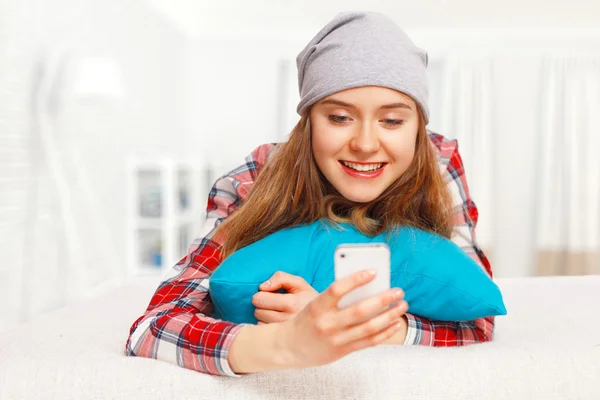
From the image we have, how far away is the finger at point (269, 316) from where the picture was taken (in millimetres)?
950

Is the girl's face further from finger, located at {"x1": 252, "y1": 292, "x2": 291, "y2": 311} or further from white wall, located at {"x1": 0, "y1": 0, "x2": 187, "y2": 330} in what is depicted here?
white wall, located at {"x1": 0, "y1": 0, "x2": 187, "y2": 330}

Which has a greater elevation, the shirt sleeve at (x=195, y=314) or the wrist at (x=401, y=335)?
the shirt sleeve at (x=195, y=314)

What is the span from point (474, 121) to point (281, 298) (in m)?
5.03

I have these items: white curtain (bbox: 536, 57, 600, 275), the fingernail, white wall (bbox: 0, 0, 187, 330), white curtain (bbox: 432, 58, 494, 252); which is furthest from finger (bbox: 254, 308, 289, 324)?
white curtain (bbox: 536, 57, 600, 275)

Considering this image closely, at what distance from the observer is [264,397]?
2.81 feet

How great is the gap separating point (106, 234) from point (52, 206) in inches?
21.9

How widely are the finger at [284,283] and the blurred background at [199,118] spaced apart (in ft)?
7.25

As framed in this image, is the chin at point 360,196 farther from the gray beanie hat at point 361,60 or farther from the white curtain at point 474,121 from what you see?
the white curtain at point 474,121

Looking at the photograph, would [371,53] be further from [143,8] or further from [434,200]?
[143,8]

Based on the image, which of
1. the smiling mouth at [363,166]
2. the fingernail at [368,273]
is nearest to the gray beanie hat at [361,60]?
the smiling mouth at [363,166]

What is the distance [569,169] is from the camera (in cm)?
551

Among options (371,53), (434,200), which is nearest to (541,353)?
(434,200)

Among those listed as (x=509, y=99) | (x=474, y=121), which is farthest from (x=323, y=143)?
(x=509, y=99)

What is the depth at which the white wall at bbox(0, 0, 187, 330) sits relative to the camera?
2809 mm
